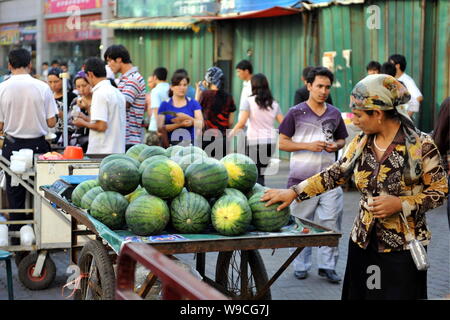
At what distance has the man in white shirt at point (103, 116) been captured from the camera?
7332mm

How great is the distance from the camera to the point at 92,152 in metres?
7.57

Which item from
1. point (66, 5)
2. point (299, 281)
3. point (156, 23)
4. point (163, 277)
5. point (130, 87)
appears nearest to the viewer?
point (163, 277)

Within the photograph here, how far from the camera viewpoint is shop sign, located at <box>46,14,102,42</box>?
23141 millimetres

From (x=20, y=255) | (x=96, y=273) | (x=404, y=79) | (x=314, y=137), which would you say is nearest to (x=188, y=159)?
(x=96, y=273)

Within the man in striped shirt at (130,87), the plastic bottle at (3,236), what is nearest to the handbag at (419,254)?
the plastic bottle at (3,236)

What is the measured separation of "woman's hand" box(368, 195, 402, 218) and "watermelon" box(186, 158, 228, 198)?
90 cm

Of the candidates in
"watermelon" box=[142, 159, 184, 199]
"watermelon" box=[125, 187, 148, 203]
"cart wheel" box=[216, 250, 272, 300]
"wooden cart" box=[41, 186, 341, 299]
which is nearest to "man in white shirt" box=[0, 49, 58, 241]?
"wooden cart" box=[41, 186, 341, 299]

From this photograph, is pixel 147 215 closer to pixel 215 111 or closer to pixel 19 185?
pixel 19 185

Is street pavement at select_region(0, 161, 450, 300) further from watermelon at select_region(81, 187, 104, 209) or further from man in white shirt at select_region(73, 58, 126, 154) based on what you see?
watermelon at select_region(81, 187, 104, 209)

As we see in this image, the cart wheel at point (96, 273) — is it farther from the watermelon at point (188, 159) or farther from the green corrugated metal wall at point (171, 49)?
the green corrugated metal wall at point (171, 49)

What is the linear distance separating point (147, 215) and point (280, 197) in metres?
0.78

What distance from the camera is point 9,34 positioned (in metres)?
28.2

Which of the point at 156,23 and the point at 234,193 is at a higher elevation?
the point at 156,23
